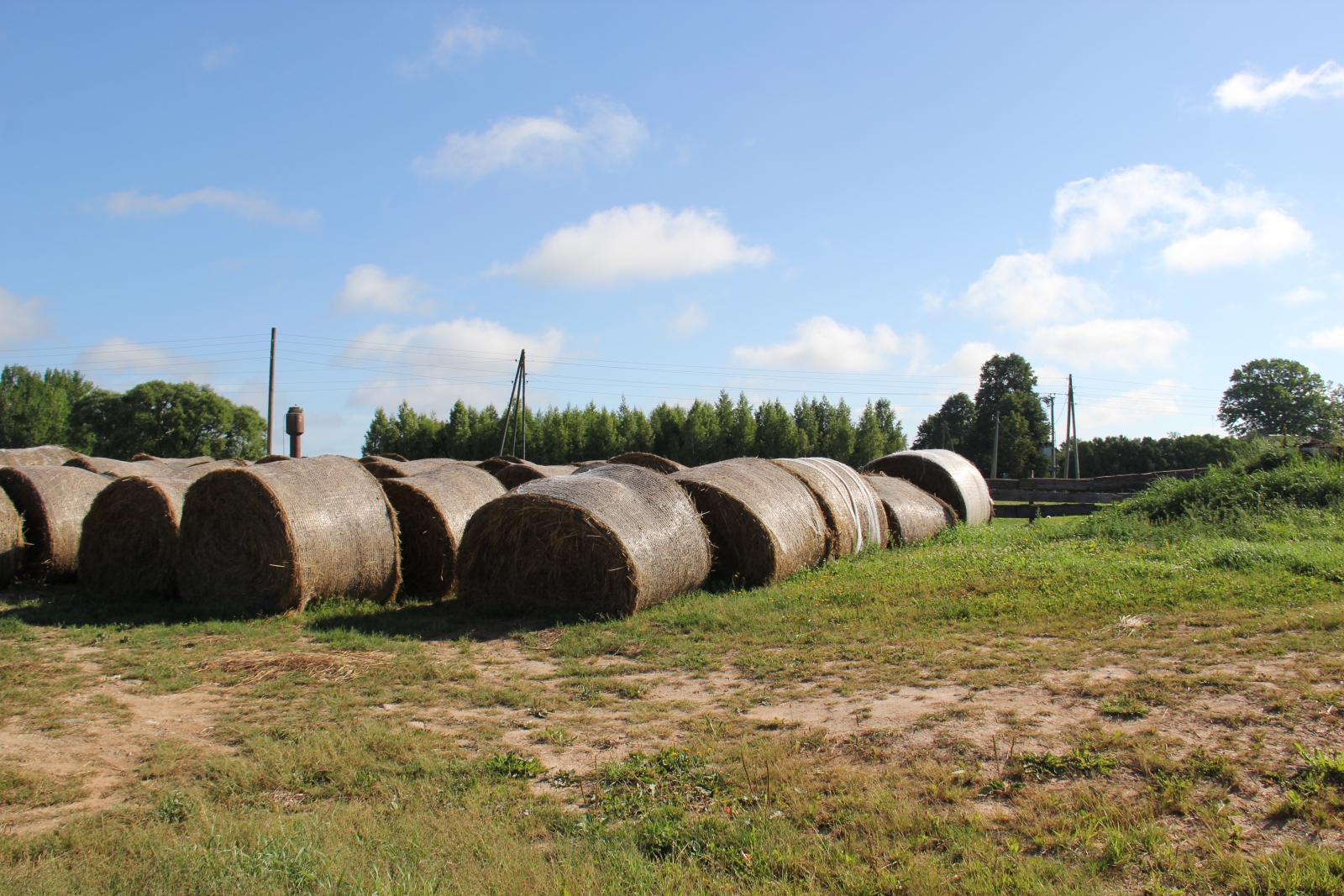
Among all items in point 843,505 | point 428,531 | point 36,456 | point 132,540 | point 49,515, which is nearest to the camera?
point 132,540

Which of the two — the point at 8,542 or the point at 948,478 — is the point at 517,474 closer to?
the point at 8,542

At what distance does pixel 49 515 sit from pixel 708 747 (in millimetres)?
11913

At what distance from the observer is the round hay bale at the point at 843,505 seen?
1345 centimetres

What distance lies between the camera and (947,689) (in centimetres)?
626

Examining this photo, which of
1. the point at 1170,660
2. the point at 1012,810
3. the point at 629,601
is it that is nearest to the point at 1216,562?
the point at 1170,660

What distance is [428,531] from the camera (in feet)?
39.4

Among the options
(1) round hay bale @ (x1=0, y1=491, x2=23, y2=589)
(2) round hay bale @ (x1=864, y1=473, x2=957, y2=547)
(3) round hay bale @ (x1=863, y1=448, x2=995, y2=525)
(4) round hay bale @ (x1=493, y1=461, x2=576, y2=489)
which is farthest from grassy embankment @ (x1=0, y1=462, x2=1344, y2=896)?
(3) round hay bale @ (x1=863, y1=448, x2=995, y2=525)

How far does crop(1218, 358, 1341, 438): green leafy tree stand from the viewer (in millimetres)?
72000

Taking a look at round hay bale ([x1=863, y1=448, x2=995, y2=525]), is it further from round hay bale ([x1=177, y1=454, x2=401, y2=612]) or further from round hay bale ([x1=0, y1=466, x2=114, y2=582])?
round hay bale ([x1=0, y1=466, x2=114, y2=582])

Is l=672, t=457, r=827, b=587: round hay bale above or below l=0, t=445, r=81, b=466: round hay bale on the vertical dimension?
below

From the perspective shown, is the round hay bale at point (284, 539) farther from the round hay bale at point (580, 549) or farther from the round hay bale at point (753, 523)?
the round hay bale at point (753, 523)

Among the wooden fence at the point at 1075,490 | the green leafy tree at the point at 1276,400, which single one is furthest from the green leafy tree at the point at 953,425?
the wooden fence at the point at 1075,490

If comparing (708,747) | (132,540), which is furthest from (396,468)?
(708,747)

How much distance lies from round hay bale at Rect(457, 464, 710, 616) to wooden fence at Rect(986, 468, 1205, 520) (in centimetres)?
1455
